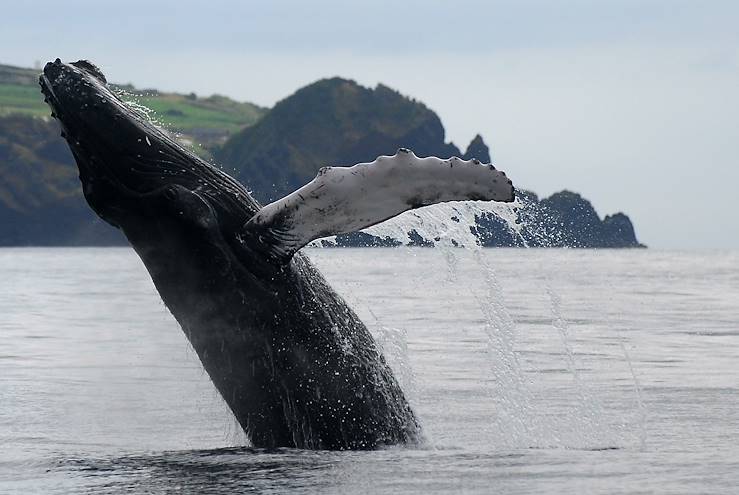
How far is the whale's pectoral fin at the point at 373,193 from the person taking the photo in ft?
22.3

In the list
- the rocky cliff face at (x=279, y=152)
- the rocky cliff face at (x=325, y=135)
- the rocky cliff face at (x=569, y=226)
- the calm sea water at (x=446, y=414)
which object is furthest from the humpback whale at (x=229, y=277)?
the rocky cliff face at (x=325, y=135)

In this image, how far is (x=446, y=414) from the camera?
1003cm

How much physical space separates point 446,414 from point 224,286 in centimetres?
309

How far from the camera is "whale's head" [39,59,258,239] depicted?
7.49m

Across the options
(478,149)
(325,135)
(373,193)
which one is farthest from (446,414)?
(325,135)

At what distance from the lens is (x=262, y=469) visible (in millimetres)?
6891

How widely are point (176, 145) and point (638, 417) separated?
398 centimetres

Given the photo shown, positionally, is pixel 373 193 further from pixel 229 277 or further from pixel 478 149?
pixel 478 149

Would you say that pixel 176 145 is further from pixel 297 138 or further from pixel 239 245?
pixel 297 138

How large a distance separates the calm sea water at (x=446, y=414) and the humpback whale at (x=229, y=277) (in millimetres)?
304

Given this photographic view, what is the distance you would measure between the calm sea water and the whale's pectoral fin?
0.98 metres

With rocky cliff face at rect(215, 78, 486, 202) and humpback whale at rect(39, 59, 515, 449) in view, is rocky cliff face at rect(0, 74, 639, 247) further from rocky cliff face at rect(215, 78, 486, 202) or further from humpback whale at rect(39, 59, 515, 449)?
humpback whale at rect(39, 59, 515, 449)

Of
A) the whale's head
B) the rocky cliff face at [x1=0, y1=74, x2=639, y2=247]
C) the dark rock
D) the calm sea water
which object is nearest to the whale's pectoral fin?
the whale's head

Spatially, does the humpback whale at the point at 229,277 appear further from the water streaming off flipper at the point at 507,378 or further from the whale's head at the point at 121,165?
the water streaming off flipper at the point at 507,378
